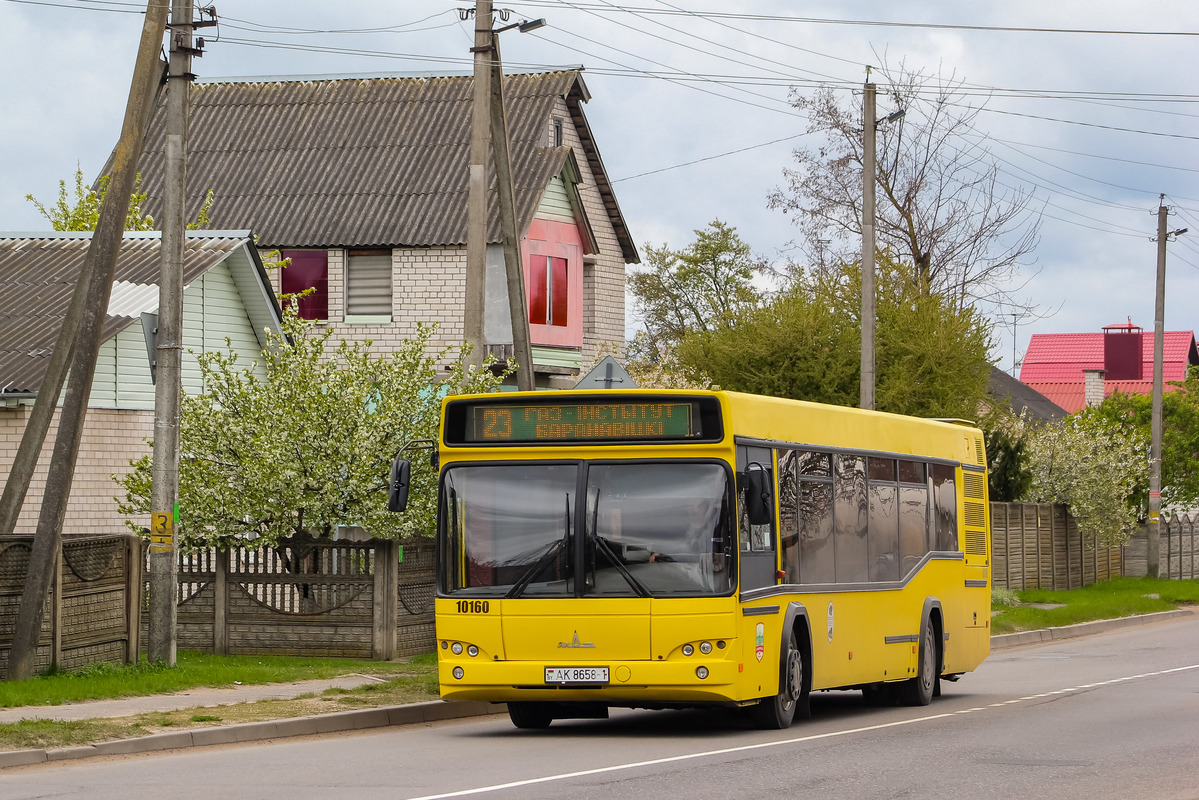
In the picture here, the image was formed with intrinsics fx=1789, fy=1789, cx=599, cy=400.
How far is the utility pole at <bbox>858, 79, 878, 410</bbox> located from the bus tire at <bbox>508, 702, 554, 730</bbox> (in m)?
14.2

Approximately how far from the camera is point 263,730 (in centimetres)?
1420

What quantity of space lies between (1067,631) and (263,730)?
20584 mm

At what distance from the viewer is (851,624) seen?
1666cm

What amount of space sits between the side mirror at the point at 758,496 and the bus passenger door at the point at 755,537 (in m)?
0.06

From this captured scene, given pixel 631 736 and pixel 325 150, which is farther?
pixel 325 150

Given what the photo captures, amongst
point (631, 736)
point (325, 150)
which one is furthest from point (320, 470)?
point (325, 150)

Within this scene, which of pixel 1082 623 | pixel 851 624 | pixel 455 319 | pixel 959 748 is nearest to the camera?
pixel 959 748

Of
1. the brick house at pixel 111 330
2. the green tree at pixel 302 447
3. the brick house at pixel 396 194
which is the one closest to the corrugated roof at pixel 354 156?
the brick house at pixel 396 194

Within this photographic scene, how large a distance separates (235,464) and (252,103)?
20.4 m

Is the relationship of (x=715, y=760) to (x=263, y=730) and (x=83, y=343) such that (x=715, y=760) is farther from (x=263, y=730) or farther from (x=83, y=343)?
(x=83, y=343)

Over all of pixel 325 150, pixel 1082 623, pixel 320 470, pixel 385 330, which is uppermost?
pixel 325 150

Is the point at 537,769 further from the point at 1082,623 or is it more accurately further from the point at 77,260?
the point at 1082,623

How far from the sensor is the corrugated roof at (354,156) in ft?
118

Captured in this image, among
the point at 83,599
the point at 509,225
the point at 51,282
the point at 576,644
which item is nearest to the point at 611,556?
the point at 576,644
